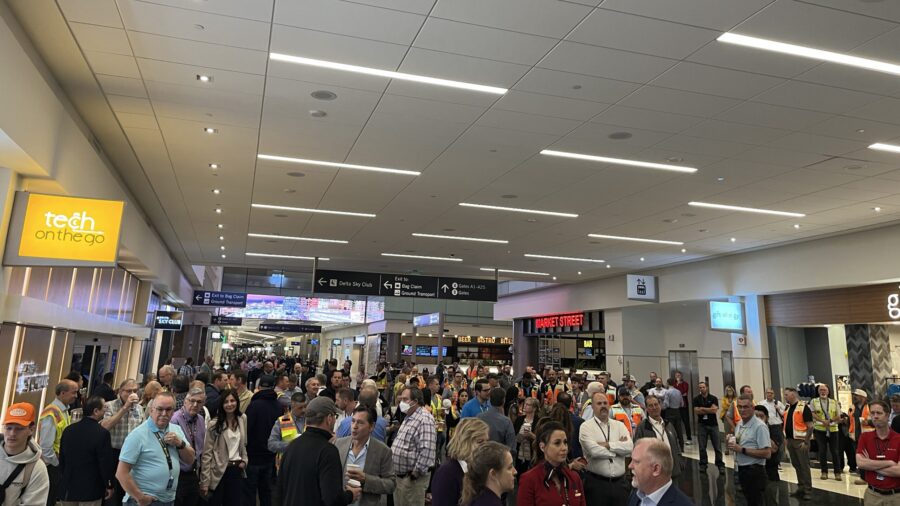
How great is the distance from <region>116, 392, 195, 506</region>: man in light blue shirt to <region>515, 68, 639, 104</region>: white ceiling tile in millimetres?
4716

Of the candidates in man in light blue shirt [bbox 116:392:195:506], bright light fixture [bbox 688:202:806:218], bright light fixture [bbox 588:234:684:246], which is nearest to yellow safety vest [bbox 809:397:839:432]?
bright light fixture [bbox 688:202:806:218]

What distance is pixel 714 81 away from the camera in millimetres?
6102

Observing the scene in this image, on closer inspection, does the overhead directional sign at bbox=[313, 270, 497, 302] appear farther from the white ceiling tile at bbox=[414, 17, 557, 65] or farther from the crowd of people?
the white ceiling tile at bbox=[414, 17, 557, 65]

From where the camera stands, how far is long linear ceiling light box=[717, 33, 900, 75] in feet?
17.5

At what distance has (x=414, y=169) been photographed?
9328mm

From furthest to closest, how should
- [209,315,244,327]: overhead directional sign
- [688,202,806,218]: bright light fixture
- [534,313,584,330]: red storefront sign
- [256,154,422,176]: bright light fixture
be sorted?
[209,315,244,327]: overhead directional sign
[534,313,584,330]: red storefront sign
[688,202,806,218]: bright light fixture
[256,154,422,176]: bright light fixture

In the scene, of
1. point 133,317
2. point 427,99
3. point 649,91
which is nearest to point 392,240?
point 133,317

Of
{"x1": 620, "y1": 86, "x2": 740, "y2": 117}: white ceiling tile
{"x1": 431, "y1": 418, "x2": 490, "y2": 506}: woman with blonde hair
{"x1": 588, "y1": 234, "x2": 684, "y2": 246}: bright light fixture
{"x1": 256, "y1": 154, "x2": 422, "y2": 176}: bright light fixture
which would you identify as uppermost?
{"x1": 588, "y1": 234, "x2": 684, "y2": 246}: bright light fixture

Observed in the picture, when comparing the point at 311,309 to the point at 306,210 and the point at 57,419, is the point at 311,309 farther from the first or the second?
the point at 57,419

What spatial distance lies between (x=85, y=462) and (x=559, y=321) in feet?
66.3

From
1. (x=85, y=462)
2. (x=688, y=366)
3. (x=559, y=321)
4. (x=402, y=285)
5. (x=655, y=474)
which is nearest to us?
(x=655, y=474)

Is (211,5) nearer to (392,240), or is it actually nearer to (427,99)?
(427,99)

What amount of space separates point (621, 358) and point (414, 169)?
12.8 metres

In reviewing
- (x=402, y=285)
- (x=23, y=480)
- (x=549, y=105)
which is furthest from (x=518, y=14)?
(x=402, y=285)
